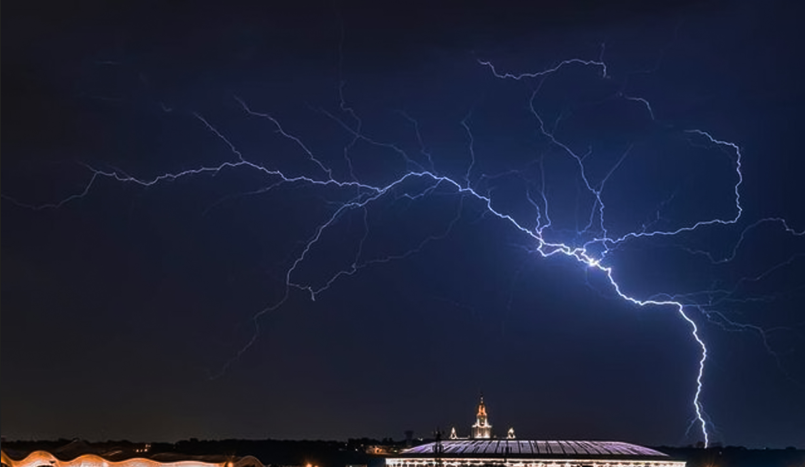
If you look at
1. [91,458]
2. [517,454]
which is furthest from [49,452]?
[517,454]

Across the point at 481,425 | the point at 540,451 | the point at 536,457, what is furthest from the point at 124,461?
the point at 481,425

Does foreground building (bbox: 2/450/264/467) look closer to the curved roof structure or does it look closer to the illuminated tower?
the curved roof structure

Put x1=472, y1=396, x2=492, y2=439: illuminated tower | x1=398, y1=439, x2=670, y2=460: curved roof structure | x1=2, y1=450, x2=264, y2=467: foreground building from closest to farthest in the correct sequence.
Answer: x1=2, y1=450, x2=264, y2=467: foreground building < x1=398, y1=439, x2=670, y2=460: curved roof structure < x1=472, y1=396, x2=492, y2=439: illuminated tower

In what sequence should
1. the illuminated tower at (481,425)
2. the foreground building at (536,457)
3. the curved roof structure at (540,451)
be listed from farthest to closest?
the illuminated tower at (481,425) → the curved roof structure at (540,451) → the foreground building at (536,457)

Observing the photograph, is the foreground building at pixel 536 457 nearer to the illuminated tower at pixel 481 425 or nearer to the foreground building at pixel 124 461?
the foreground building at pixel 124 461

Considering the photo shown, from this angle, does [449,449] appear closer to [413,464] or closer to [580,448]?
[413,464]

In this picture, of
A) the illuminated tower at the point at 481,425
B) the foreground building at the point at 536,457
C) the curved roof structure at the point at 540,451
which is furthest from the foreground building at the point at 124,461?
the illuminated tower at the point at 481,425

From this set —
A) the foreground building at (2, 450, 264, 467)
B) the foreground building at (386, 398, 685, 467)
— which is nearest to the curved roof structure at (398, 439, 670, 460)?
the foreground building at (386, 398, 685, 467)

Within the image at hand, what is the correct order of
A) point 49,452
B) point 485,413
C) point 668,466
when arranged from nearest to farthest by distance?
point 49,452
point 668,466
point 485,413
